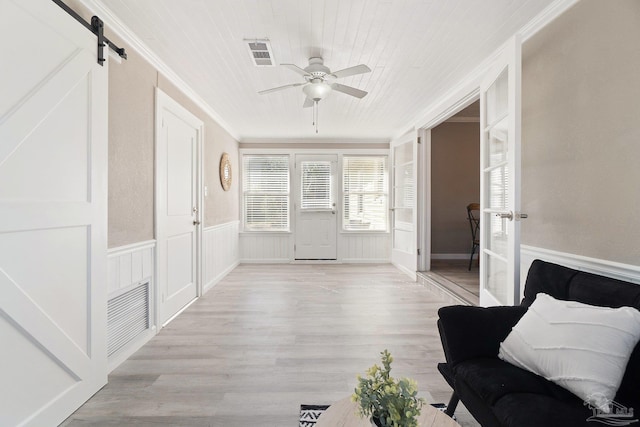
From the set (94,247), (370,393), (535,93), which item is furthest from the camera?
(535,93)

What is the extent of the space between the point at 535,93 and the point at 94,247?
10.1 ft

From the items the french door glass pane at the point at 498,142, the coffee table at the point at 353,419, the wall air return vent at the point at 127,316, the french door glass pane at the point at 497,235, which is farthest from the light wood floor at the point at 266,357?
the french door glass pane at the point at 498,142

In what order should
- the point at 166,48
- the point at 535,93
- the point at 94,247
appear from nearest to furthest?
the point at 94,247
the point at 535,93
the point at 166,48

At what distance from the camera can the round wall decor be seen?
197 inches

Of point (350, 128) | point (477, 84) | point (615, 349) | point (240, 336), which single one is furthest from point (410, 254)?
point (615, 349)

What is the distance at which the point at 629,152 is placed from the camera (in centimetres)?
166

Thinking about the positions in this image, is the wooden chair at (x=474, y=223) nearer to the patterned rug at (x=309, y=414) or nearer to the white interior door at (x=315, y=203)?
the white interior door at (x=315, y=203)

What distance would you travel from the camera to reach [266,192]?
20.8 feet

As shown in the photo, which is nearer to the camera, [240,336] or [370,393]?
[370,393]

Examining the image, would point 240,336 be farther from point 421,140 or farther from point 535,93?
point 421,140

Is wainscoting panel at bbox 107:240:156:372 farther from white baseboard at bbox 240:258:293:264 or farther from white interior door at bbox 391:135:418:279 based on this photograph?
white interior door at bbox 391:135:418:279

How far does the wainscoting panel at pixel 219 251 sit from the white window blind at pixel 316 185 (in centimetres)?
142

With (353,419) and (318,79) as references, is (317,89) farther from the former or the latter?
(353,419)

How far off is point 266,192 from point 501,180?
463cm
